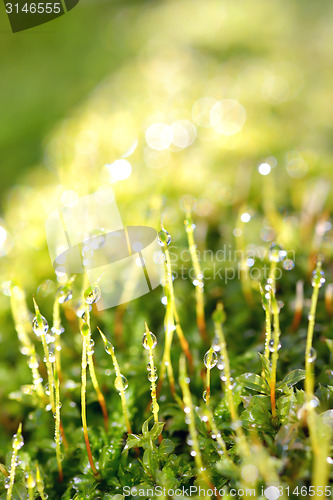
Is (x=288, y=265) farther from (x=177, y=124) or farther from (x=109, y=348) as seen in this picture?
(x=177, y=124)

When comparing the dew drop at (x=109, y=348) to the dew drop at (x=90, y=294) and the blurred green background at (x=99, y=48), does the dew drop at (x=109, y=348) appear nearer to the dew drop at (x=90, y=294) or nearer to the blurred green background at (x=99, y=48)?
the dew drop at (x=90, y=294)

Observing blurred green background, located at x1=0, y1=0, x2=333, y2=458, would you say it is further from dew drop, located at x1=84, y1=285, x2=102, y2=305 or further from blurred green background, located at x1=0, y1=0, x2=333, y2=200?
dew drop, located at x1=84, y1=285, x2=102, y2=305

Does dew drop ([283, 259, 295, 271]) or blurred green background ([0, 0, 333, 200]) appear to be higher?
blurred green background ([0, 0, 333, 200])

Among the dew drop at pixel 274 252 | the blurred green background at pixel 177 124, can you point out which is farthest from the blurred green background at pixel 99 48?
the dew drop at pixel 274 252

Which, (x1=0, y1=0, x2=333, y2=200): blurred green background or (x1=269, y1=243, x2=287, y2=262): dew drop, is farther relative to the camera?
(x1=0, y1=0, x2=333, y2=200): blurred green background

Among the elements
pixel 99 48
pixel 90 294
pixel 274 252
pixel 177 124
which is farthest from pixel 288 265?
pixel 99 48

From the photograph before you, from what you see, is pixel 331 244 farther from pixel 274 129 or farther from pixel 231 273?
pixel 274 129

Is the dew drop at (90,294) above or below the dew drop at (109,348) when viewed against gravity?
above

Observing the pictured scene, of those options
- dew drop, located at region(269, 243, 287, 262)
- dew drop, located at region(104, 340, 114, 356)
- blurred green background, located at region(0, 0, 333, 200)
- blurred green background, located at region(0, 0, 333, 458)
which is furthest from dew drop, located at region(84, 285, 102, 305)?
blurred green background, located at region(0, 0, 333, 200)

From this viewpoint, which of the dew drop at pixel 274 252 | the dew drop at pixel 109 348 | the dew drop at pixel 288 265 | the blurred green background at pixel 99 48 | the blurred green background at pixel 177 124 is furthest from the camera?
the blurred green background at pixel 99 48

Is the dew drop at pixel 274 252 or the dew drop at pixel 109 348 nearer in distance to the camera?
the dew drop at pixel 109 348

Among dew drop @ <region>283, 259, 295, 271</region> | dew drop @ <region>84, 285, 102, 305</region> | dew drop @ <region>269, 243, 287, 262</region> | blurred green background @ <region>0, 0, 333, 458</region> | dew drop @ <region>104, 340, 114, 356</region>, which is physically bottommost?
dew drop @ <region>104, 340, 114, 356</region>
